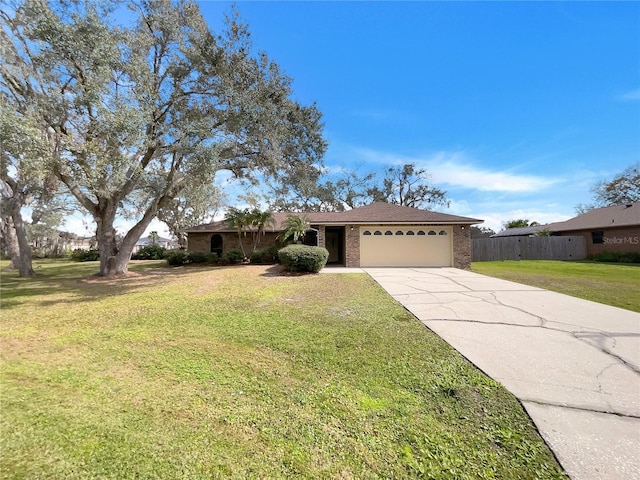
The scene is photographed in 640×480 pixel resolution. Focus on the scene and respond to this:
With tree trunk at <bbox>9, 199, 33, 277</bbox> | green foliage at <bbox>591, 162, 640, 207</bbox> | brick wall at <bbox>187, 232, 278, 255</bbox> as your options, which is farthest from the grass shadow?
green foliage at <bbox>591, 162, 640, 207</bbox>

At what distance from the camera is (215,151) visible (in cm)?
917

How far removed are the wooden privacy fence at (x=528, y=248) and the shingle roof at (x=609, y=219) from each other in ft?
5.17

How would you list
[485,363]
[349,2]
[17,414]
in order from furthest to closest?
[349,2]
[485,363]
[17,414]

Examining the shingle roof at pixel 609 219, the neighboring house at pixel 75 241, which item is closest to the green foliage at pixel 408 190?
the shingle roof at pixel 609 219

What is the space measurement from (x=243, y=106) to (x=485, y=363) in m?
9.86

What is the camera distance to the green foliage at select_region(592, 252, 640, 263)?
18.3 m

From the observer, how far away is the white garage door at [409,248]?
15773 mm

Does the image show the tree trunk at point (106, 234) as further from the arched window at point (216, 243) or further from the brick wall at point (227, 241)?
the arched window at point (216, 243)

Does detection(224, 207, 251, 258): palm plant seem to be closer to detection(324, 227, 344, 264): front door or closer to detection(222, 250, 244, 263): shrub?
detection(222, 250, 244, 263): shrub

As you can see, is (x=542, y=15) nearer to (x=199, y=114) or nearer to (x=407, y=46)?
(x=407, y=46)

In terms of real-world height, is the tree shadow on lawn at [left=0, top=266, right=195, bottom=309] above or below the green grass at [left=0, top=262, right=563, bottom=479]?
above

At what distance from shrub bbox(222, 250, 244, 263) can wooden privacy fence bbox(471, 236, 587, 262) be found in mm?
16215

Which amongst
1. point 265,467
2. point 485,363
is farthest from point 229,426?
point 485,363

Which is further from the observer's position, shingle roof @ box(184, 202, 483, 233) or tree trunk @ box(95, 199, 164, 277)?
shingle roof @ box(184, 202, 483, 233)
